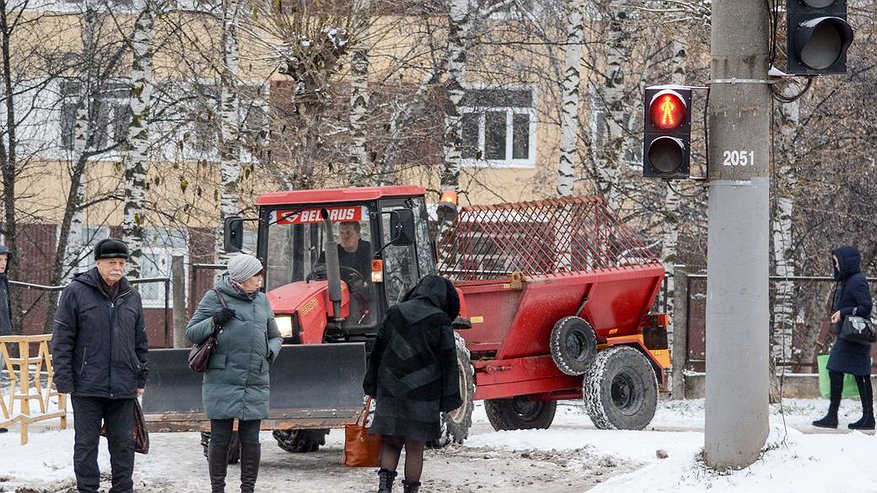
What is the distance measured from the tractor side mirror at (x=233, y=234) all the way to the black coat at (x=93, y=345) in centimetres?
305

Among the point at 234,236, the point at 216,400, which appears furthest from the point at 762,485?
the point at 234,236

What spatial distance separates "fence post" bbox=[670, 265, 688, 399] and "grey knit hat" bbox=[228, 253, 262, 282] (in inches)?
425

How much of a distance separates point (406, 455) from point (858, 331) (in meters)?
7.27

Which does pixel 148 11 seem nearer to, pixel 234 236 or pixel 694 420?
pixel 234 236

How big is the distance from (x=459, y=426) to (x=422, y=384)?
3731 mm

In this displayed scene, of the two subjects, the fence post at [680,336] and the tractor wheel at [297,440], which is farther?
the fence post at [680,336]

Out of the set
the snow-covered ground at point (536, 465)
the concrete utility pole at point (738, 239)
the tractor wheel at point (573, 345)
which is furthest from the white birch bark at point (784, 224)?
the concrete utility pole at point (738, 239)

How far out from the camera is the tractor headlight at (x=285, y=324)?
41.1ft

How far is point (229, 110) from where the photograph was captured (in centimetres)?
1886

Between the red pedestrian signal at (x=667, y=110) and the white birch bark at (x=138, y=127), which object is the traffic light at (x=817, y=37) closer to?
the red pedestrian signal at (x=667, y=110)

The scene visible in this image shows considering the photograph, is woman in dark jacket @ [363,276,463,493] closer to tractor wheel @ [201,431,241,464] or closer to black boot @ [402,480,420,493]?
black boot @ [402,480,420,493]

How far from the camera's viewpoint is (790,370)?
69.4ft

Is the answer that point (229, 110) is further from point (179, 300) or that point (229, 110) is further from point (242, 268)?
point (242, 268)

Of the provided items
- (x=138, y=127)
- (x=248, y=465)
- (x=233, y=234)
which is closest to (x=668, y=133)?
(x=248, y=465)
